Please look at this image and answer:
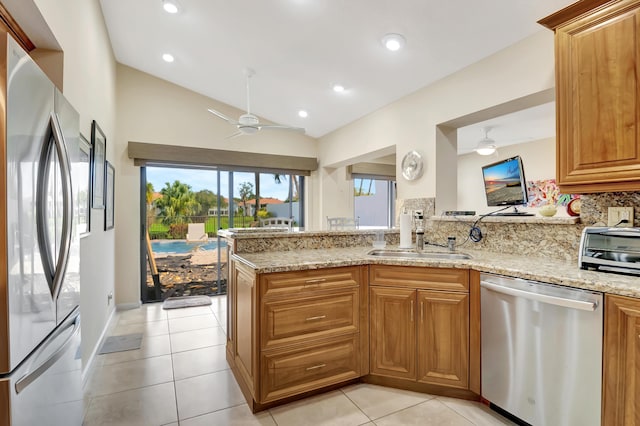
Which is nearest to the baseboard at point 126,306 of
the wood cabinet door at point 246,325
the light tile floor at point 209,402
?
the light tile floor at point 209,402

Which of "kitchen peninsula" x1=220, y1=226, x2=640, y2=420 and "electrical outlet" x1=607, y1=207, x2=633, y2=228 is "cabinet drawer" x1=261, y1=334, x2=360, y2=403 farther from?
"electrical outlet" x1=607, y1=207, x2=633, y2=228

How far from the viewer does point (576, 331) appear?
154 cm

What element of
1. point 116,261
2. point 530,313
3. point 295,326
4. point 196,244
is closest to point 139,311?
point 116,261

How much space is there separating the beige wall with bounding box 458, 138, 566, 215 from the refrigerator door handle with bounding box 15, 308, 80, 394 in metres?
5.97

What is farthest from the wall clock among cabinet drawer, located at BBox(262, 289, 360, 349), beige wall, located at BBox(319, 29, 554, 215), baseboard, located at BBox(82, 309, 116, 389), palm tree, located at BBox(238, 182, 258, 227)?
baseboard, located at BBox(82, 309, 116, 389)

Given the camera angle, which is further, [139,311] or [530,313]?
[139,311]

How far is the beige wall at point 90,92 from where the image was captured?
6.53 ft

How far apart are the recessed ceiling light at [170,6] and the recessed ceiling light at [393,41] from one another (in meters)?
1.90

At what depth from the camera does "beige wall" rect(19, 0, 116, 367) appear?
1.99 m

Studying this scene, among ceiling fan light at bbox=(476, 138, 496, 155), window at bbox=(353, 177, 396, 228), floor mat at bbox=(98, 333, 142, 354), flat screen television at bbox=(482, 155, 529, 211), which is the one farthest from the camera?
window at bbox=(353, 177, 396, 228)

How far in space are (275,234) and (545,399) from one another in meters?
1.97

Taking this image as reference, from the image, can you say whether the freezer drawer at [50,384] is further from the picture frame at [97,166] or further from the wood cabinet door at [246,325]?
the picture frame at [97,166]

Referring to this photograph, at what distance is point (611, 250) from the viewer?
5.54 feet

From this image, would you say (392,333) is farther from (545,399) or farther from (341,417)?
(545,399)
